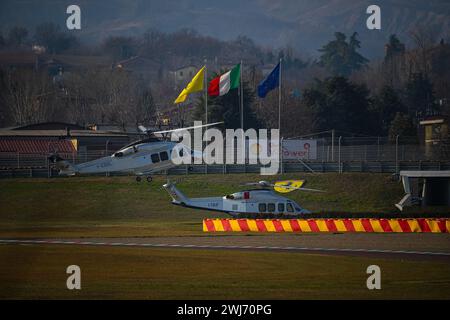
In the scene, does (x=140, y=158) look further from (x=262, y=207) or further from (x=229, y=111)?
(x=229, y=111)

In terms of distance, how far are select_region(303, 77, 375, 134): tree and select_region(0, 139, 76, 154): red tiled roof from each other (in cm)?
4527

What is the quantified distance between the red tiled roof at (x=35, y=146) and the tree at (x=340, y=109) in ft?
149

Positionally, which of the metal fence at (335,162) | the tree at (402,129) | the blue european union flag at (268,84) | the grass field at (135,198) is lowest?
the grass field at (135,198)

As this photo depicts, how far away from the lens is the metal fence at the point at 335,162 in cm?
7212

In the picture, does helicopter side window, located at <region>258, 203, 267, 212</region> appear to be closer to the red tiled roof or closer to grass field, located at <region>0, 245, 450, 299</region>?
grass field, located at <region>0, 245, 450, 299</region>

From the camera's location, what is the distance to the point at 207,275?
30.6 metres

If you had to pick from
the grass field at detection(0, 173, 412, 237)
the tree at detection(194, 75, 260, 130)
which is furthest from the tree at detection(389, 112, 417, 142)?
the grass field at detection(0, 173, 412, 237)

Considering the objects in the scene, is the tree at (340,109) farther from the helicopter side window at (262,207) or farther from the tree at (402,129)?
the helicopter side window at (262,207)

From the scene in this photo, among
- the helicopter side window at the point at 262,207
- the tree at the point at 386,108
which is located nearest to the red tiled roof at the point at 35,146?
the helicopter side window at the point at 262,207

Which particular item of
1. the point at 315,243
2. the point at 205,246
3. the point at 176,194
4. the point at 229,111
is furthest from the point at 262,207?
the point at 229,111

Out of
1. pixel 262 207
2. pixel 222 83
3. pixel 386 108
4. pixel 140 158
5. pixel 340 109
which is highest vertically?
pixel 222 83

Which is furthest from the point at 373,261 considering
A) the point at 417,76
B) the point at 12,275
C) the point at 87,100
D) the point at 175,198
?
the point at 417,76

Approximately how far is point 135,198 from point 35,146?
16.1 metres
